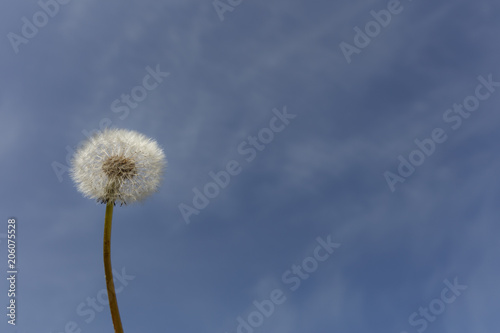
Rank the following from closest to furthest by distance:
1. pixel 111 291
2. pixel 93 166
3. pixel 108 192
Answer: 1. pixel 111 291
2. pixel 108 192
3. pixel 93 166

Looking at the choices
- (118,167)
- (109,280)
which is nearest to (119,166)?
(118,167)

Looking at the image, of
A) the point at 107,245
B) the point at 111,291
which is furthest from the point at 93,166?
the point at 111,291

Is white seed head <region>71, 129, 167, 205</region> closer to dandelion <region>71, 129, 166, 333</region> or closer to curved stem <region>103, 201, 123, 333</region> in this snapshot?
dandelion <region>71, 129, 166, 333</region>

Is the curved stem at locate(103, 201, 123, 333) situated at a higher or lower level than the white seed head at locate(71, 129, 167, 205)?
lower

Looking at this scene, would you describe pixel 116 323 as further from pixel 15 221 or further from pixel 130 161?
pixel 15 221

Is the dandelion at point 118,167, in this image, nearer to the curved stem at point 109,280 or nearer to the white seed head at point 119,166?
the white seed head at point 119,166

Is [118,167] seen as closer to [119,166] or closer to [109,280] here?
[119,166]

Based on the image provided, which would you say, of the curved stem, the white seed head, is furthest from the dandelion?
the curved stem
